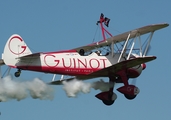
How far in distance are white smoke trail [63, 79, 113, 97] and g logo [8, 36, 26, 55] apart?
3401mm

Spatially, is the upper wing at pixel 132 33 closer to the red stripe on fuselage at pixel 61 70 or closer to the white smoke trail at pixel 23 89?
the red stripe on fuselage at pixel 61 70

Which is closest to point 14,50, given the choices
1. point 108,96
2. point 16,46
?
point 16,46

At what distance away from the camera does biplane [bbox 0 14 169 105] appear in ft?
106

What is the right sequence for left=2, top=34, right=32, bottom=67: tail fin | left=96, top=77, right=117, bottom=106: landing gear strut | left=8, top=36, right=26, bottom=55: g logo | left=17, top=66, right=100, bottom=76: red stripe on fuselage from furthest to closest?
left=96, top=77, right=117, bottom=106: landing gear strut → left=17, top=66, right=100, bottom=76: red stripe on fuselage → left=8, top=36, right=26, bottom=55: g logo → left=2, top=34, right=32, bottom=67: tail fin

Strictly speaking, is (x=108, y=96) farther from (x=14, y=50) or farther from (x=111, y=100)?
(x=14, y=50)

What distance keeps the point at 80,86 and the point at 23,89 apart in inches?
128

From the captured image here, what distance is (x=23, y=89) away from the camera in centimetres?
3316

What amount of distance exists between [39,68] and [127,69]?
4860mm

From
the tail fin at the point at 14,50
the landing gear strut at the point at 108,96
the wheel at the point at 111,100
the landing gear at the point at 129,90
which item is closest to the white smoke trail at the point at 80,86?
the landing gear strut at the point at 108,96

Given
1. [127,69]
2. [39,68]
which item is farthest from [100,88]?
[39,68]

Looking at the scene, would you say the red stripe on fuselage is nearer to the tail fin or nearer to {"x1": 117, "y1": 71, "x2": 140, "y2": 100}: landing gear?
the tail fin

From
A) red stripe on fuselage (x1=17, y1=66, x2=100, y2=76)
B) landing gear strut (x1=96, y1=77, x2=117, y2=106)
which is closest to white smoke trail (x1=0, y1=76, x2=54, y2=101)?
red stripe on fuselage (x1=17, y1=66, x2=100, y2=76)

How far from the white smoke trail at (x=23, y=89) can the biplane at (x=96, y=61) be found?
0.82m

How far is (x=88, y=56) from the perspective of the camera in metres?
34.8
